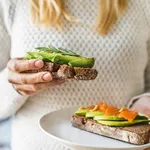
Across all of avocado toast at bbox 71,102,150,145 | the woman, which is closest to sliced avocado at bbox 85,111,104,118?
avocado toast at bbox 71,102,150,145

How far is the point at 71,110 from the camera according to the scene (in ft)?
3.30

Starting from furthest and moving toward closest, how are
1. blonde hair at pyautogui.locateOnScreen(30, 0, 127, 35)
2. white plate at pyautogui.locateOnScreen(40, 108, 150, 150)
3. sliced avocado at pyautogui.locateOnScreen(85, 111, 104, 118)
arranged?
blonde hair at pyautogui.locateOnScreen(30, 0, 127, 35)
sliced avocado at pyautogui.locateOnScreen(85, 111, 104, 118)
white plate at pyautogui.locateOnScreen(40, 108, 150, 150)

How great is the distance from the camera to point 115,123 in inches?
36.2

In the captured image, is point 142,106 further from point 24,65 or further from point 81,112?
point 24,65

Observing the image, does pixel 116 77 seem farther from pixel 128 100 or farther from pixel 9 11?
pixel 9 11

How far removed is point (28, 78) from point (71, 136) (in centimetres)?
12

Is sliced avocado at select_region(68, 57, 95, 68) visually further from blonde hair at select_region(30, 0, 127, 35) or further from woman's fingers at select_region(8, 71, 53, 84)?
blonde hair at select_region(30, 0, 127, 35)

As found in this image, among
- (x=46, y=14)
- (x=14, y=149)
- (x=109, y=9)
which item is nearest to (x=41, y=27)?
(x=46, y=14)

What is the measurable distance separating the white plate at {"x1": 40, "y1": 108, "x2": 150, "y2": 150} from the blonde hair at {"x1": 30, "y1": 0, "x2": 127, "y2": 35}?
0.19 metres

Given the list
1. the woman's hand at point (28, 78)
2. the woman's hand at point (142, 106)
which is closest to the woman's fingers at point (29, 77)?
the woman's hand at point (28, 78)

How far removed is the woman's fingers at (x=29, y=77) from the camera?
88 cm

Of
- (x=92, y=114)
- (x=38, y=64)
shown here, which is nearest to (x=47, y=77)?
(x=38, y=64)

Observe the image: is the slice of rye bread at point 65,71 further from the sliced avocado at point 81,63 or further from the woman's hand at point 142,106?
the woman's hand at point 142,106

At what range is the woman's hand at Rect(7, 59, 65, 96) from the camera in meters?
0.88
